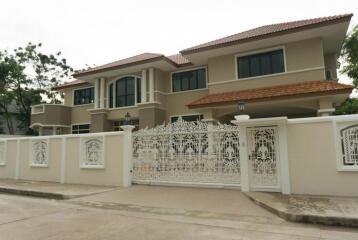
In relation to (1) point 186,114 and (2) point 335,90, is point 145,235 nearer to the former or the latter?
(2) point 335,90

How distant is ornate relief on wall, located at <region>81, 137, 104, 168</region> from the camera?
35.9ft

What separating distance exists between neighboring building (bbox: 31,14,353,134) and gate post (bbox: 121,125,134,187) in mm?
5342

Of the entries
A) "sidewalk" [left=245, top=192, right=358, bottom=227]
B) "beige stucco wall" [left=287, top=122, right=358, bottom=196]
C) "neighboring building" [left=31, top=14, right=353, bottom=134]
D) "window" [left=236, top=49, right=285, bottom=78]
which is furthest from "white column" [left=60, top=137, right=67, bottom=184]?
"window" [left=236, top=49, right=285, bottom=78]

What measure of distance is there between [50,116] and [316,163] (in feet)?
64.8

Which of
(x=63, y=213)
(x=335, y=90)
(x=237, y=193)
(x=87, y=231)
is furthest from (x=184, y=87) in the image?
(x=87, y=231)

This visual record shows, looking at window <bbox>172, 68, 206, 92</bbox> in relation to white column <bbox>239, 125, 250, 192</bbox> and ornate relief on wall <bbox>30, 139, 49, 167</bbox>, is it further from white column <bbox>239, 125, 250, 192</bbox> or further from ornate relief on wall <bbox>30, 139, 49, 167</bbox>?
white column <bbox>239, 125, 250, 192</bbox>

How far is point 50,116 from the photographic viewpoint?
2220cm

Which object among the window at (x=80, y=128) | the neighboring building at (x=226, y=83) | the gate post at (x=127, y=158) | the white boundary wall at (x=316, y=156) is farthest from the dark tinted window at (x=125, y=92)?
the white boundary wall at (x=316, y=156)

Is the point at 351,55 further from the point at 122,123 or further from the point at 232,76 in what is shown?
the point at 122,123

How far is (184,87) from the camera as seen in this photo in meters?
19.1

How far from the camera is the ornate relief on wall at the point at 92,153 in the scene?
35.9ft

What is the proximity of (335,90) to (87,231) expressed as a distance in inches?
433

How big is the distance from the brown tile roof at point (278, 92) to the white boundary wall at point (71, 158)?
18.5 ft

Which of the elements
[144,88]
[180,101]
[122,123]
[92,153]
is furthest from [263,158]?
[122,123]
